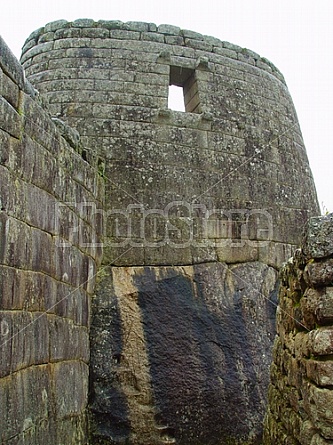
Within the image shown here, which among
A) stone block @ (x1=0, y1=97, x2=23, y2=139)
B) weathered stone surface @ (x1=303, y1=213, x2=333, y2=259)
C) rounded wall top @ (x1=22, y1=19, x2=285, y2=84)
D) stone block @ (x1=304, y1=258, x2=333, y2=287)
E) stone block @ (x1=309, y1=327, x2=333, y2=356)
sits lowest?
stone block @ (x1=309, y1=327, x2=333, y2=356)

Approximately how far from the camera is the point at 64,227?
4855 mm

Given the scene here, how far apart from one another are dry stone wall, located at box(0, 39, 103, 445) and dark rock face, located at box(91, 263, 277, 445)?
379 mm

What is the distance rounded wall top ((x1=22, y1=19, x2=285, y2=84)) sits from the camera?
709 centimetres

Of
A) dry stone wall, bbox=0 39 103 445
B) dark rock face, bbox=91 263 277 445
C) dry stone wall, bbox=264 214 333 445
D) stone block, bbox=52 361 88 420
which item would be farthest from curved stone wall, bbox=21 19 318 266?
dry stone wall, bbox=264 214 333 445

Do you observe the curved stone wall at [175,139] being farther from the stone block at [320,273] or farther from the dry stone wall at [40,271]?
the stone block at [320,273]

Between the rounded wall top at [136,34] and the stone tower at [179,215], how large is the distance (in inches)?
0.8

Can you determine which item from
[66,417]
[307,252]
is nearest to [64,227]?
[66,417]

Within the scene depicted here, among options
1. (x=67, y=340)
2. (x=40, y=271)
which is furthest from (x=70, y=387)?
(x=40, y=271)

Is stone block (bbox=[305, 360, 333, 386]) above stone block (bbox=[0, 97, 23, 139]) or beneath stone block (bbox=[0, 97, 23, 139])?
beneath

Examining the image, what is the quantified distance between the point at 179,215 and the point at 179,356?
5.86 feet

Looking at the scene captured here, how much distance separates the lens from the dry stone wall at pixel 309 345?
2.78 metres

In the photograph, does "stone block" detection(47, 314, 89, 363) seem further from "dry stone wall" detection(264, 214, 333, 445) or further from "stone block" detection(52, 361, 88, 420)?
"dry stone wall" detection(264, 214, 333, 445)

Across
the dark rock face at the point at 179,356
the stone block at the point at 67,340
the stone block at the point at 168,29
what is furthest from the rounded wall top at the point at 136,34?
the stone block at the point at 67,340

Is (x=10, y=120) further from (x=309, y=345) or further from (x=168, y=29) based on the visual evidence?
(x=168, y=29)
